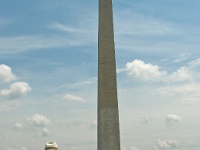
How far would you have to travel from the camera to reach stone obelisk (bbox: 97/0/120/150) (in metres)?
37.1

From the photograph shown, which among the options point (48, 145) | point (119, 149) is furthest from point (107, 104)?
point (48, 145)

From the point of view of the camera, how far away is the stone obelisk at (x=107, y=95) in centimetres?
3706

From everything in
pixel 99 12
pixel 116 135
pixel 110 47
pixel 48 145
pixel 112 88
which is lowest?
pixel 48 145

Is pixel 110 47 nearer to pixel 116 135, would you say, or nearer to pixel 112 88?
pixel 112 88

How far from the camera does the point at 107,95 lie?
37.1 m

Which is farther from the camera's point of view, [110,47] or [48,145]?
[110,47]

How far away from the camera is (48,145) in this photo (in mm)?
29266

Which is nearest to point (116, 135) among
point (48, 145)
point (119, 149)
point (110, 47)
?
point (119, 149)

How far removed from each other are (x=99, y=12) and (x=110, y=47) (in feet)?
9.91

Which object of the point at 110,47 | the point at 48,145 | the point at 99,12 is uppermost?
the point at 99,12

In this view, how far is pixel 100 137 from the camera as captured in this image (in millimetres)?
37156

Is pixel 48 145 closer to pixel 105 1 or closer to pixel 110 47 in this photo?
pixel 110 47

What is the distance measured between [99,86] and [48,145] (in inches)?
360

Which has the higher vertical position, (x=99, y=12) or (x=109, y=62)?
(x=99, y=12)
